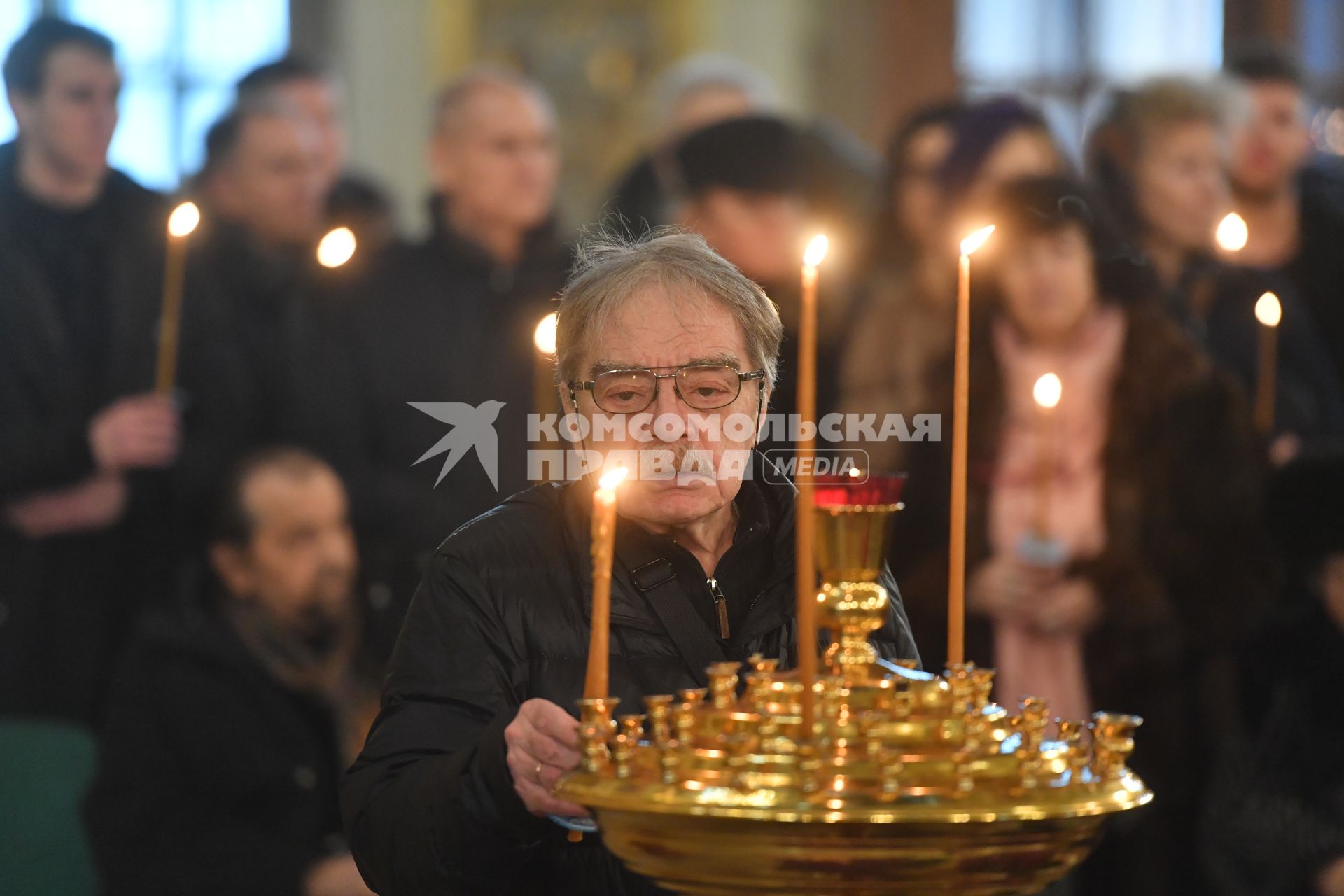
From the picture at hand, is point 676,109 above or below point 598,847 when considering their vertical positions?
above

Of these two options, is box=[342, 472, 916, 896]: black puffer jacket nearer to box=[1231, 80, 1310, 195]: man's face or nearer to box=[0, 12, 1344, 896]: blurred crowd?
box=[0, 12, 1344, 896]: blurred crowd

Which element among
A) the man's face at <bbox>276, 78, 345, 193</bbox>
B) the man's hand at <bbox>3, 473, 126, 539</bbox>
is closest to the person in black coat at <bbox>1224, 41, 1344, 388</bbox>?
the man's face at <bbox>276, 78, 345, 193</bbox>

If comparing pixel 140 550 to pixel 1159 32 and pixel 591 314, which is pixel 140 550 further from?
pixel 1159 32

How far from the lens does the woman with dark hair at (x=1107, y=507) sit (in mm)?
4293

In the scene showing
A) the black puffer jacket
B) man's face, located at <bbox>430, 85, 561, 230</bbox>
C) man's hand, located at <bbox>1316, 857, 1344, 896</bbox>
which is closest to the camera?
the black puffer jacket

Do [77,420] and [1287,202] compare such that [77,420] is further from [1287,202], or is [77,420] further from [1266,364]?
[1287,202]

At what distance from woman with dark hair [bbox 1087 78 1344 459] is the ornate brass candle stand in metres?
3.03

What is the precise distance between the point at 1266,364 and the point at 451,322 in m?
2.01

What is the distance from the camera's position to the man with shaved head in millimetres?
4348

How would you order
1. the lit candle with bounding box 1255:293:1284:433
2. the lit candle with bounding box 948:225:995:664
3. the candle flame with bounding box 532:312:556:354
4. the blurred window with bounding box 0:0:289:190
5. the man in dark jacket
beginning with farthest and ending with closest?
the blurred window with bounding box 0:0:289:190, the lit candle with bounding box 1255:293:1284:433, the man in dark jacket, the candle flame with bounding box 532:312:556:354, the lit candle with bounding box 948:225:995:664

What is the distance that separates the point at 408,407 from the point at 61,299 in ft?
2.89

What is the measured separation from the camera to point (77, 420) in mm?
4379

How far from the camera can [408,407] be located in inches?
185

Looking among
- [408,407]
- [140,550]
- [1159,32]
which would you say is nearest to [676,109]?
[408,407]
